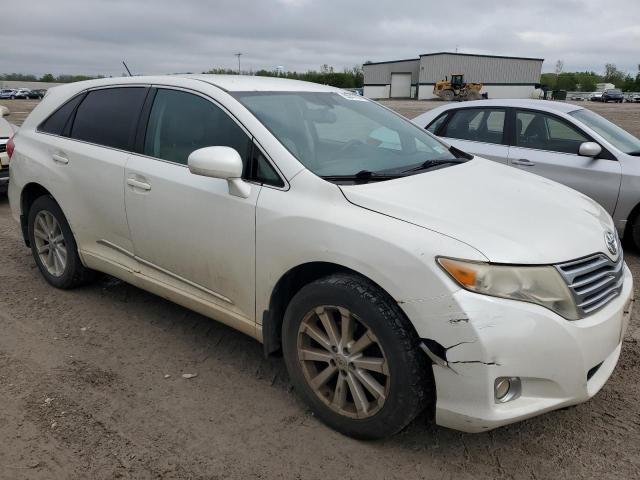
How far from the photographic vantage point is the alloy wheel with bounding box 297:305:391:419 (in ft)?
7.82

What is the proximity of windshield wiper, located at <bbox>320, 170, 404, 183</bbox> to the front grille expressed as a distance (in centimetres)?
97

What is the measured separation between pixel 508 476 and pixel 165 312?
2.66 m

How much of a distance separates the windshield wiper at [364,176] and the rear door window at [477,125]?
385cm

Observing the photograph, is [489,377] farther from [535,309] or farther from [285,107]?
[285,107]

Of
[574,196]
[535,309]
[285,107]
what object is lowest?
[535,309]

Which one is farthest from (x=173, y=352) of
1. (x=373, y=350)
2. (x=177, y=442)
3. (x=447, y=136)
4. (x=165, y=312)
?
(x=447, y=136)

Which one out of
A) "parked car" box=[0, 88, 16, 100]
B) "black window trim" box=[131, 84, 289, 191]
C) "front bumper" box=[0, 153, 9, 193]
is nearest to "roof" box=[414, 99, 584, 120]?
"black window trim" box=[131, 84, 289, 191]

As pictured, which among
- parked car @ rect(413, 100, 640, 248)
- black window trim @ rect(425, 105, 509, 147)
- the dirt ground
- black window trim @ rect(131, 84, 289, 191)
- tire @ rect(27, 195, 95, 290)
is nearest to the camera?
the dirt ground

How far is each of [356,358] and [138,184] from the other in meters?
1.82

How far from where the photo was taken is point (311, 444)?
2539 millimetres

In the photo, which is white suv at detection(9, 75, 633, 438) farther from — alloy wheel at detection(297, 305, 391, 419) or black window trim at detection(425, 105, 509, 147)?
black window trim at detection(425, 105, 509, 147)

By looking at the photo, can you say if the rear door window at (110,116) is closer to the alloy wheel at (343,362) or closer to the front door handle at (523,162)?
the alloy wheel at (343,362)

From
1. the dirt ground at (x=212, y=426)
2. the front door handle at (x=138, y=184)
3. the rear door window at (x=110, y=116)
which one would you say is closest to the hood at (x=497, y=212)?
the dirt ground at (x=212, y=426)

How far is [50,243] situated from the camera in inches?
170
